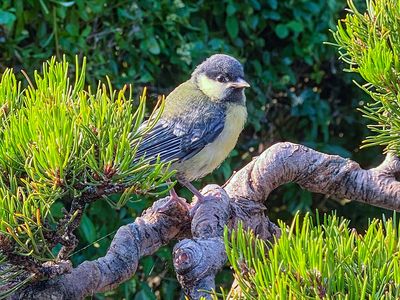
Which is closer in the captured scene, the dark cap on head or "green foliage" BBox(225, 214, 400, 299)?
"green foliage" BBox(225, 214, 400, 299)

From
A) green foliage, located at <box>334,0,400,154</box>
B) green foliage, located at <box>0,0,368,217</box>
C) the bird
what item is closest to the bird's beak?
the bird

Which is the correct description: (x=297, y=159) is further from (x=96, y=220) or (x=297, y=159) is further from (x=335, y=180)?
(x=96, y=220)

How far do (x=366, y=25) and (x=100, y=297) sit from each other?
190 cm

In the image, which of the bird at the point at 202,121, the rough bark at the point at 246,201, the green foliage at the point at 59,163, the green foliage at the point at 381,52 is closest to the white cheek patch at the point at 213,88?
the bird at the point at 202,121

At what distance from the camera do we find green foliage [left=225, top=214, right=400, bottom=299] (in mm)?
935

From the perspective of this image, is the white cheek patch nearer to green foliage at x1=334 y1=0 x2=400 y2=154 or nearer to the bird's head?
the bird's head

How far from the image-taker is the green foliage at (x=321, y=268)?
94 cm

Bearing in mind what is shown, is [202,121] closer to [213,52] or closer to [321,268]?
[213,52]

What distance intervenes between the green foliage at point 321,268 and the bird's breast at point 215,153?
1.44 meters

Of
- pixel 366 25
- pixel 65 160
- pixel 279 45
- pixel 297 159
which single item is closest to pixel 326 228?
pixel 65 160

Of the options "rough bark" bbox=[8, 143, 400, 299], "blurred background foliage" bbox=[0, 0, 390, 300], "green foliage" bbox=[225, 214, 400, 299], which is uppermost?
"green foliage" bbox=[225, 214, 400, 299]

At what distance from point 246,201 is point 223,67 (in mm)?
989

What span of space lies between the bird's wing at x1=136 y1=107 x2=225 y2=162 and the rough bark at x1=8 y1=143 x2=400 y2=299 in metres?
0.44

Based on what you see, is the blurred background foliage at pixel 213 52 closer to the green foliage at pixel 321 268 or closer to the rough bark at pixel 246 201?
the rough bark at pixel 246 201
